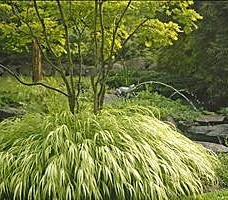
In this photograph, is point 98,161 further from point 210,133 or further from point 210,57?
point 210,57

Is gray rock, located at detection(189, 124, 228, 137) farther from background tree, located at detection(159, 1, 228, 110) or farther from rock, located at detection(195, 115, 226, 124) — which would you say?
background tree, located at detection(159, 1, 228, 110)

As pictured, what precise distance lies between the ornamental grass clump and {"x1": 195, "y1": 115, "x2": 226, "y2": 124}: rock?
462 cm

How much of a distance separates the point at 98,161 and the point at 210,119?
19.9 feet

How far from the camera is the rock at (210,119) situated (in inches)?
396

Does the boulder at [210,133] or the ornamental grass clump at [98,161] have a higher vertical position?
the ornamental grass clump at [98,161]

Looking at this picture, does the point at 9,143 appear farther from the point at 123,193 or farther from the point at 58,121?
the point at 123,193

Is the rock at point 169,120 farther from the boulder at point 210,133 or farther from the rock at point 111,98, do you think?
the rock at point 111,98

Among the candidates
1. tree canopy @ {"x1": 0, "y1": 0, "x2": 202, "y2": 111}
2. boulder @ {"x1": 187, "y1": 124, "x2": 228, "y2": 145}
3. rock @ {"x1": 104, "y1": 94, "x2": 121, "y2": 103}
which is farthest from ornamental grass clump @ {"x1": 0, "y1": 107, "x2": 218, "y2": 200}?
rock @ {"x1": 104, "y1": 94, "x2": 121, "y2": 103}

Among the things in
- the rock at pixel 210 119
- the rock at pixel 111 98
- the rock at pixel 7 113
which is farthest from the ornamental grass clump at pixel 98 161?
the rock at pixel 111 98

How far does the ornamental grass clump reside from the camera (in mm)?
4449

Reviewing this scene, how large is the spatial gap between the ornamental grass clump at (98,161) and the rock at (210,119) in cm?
462

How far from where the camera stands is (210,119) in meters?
10.3

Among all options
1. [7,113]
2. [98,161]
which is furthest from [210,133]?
[98,161]

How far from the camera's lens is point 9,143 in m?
5.24
